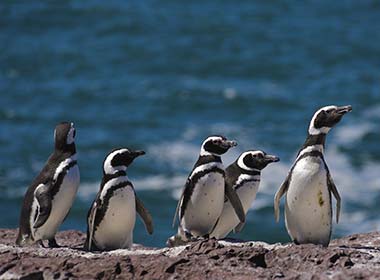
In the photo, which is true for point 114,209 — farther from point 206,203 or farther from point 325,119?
point 325,119

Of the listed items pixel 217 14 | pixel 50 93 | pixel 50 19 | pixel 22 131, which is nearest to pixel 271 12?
pixel 217 14

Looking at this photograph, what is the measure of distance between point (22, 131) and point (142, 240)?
229 inches

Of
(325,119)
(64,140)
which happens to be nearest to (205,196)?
(325,119)

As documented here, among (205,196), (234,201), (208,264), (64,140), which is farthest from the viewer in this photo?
(64,140)

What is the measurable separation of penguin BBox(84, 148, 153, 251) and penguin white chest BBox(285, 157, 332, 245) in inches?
42.6

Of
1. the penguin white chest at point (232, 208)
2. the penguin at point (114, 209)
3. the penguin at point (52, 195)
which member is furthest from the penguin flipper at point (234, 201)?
the penguin at point (52, 195)

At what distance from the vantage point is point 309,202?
24.9 ft

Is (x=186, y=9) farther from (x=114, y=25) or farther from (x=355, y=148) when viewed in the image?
(x=355, y=148)

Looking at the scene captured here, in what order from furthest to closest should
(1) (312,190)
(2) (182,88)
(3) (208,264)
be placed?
(2) (182,88) < (1) (312,190) < (3) (208,264)

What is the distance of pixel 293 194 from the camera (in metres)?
7.63

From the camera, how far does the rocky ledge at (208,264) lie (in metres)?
6.52

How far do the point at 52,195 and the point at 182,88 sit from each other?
14815mm

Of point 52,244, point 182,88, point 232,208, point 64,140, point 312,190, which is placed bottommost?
point 182,88

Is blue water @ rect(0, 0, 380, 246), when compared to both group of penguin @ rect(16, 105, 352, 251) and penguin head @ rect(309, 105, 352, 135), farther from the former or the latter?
penguin head @ rect(309, 105, 352, 135)
